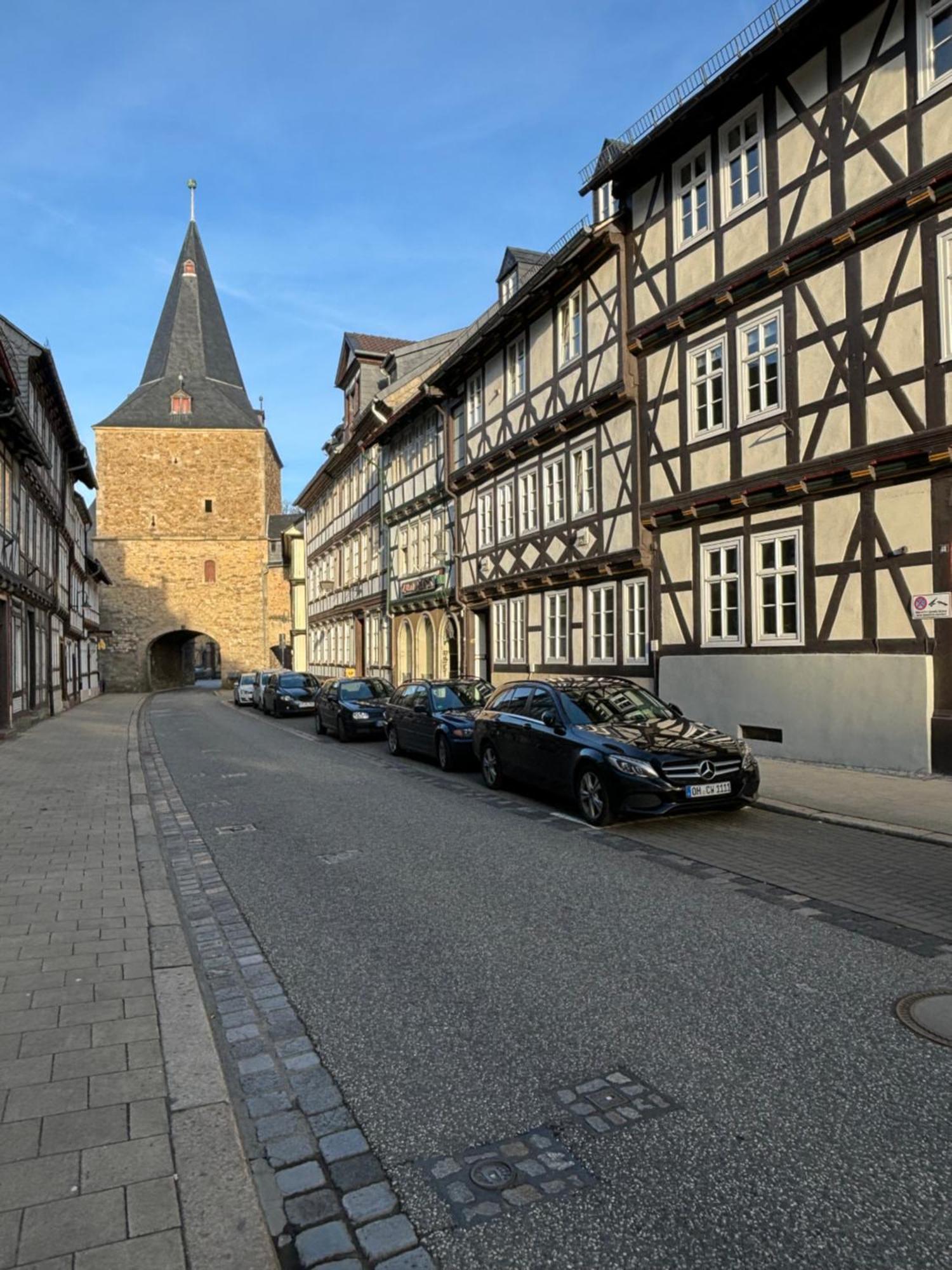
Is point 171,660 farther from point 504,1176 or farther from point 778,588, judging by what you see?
point 504,1176

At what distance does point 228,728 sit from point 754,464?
16.4 m

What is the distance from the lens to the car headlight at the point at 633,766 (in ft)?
28.8

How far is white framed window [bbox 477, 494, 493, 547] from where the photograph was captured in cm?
2323

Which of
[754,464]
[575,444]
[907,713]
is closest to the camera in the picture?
[907,713]

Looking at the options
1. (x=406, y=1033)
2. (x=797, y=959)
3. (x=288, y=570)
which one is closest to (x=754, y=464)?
(x=797, y=959)

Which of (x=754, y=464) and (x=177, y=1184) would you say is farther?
(x=754, y=464)

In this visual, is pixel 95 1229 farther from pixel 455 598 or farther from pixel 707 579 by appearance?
pixel 455 598

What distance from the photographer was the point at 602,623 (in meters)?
18.2

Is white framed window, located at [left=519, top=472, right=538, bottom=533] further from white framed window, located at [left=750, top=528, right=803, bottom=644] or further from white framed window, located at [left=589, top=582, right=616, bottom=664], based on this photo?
white framed window, located at [left=750, top=528, right=803, bottom=644]

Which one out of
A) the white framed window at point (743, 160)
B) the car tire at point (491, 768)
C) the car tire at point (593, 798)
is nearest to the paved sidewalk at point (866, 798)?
the car tire at point (593, 798)

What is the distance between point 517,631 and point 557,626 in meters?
2.07

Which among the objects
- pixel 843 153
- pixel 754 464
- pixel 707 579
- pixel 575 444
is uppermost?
pixel 843 153

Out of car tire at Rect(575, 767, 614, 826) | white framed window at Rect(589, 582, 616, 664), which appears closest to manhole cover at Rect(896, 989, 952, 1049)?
car tire at Rect(575, 767, 614, 826)

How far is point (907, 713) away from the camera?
11.4m
